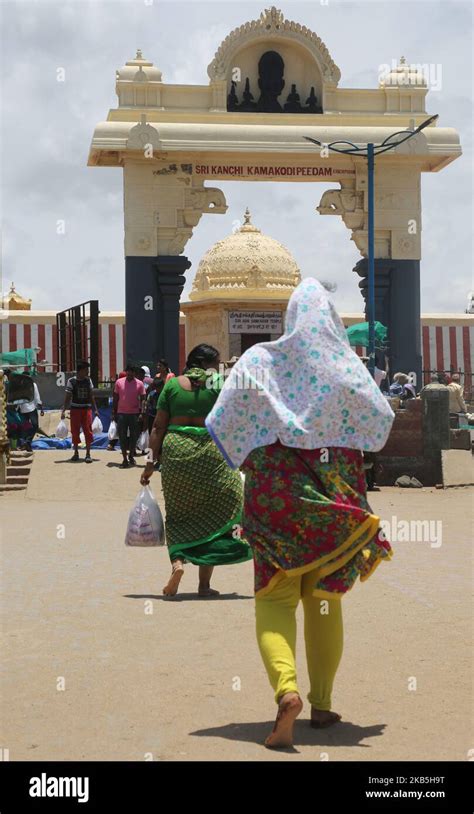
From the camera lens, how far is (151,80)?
2808 centimetres

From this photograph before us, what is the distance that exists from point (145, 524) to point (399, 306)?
19.7m

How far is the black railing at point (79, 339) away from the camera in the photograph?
22.6 m

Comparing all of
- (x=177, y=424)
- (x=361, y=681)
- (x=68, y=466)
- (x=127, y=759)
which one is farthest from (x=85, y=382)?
(x=127, y=759)

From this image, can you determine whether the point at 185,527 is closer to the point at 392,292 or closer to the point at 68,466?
the point at 68,466

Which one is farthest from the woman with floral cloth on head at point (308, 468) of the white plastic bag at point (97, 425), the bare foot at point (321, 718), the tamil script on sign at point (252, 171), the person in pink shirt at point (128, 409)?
the tamil script on sign at point (252, 171)

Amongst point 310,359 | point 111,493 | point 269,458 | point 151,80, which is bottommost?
point 111,493

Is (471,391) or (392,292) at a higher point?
(392,292)

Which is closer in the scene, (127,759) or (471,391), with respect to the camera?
(127,759)

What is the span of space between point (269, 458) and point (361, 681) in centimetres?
137

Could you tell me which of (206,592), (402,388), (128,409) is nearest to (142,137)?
(402,388)

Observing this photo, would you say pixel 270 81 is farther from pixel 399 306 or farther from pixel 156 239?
pixel 399 306

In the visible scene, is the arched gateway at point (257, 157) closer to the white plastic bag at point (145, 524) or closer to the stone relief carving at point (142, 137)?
the stone relief carving at point (142, 137)

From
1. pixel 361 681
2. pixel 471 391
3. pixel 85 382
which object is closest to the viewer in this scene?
pixel 361 681

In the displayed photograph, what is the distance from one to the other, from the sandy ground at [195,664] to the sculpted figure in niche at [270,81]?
18228 millimetres
